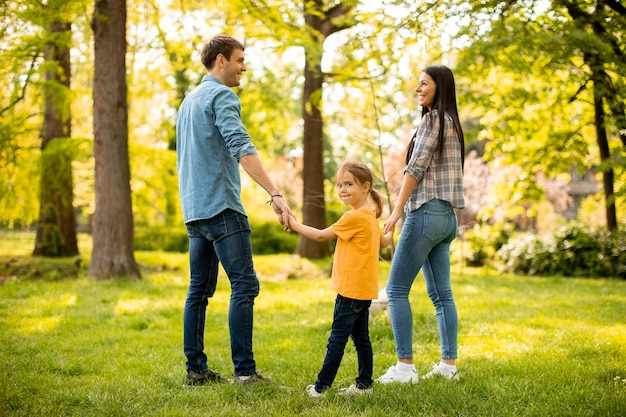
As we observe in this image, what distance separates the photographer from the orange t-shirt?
3377 mm

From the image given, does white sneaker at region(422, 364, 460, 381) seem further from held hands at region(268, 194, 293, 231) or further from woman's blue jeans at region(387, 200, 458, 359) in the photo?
held hands at region(268, 194, 293, 231)

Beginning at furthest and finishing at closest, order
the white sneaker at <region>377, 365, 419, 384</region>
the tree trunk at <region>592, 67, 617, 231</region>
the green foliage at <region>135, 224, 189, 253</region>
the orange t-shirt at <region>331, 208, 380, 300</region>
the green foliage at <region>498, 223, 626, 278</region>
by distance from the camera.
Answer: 1. the green foliage at <region>135, 224, 189, 253</region>
2. the green foliage at <region>498, 223, 626, 278</region>
3. the tree trunk at <region>592, 67, 617, 231</region>
4. the white sneaker at <region>377, 365, 419, 384</region>
5. the orange t-shirt at <region>331, 208, 380, 300</region>

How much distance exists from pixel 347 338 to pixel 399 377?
597mm

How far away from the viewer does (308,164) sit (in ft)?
45.3

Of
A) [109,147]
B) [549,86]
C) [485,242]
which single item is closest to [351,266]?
[109,147]

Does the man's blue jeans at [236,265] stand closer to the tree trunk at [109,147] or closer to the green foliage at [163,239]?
the tree trunk at [109,147]

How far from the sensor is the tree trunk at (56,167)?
38.3 ft

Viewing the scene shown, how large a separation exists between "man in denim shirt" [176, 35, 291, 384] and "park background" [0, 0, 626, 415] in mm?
368

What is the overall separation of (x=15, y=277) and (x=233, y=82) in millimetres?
8839

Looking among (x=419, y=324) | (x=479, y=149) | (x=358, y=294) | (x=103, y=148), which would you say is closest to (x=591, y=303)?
(x=419, y=324)

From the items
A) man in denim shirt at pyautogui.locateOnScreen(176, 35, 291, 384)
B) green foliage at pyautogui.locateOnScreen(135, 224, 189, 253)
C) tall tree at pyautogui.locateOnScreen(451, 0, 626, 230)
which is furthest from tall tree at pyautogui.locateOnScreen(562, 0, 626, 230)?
green foliage at pyautogui.locateOnScreen(135, 224, 189, 253)

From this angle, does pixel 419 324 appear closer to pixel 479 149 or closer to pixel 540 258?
pixel 540 258

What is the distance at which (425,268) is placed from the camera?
398cm

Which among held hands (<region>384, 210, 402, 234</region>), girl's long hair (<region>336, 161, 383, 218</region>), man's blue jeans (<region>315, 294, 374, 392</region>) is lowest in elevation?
man's blue jeans (<region>315, 294, 374, 392</region>)
